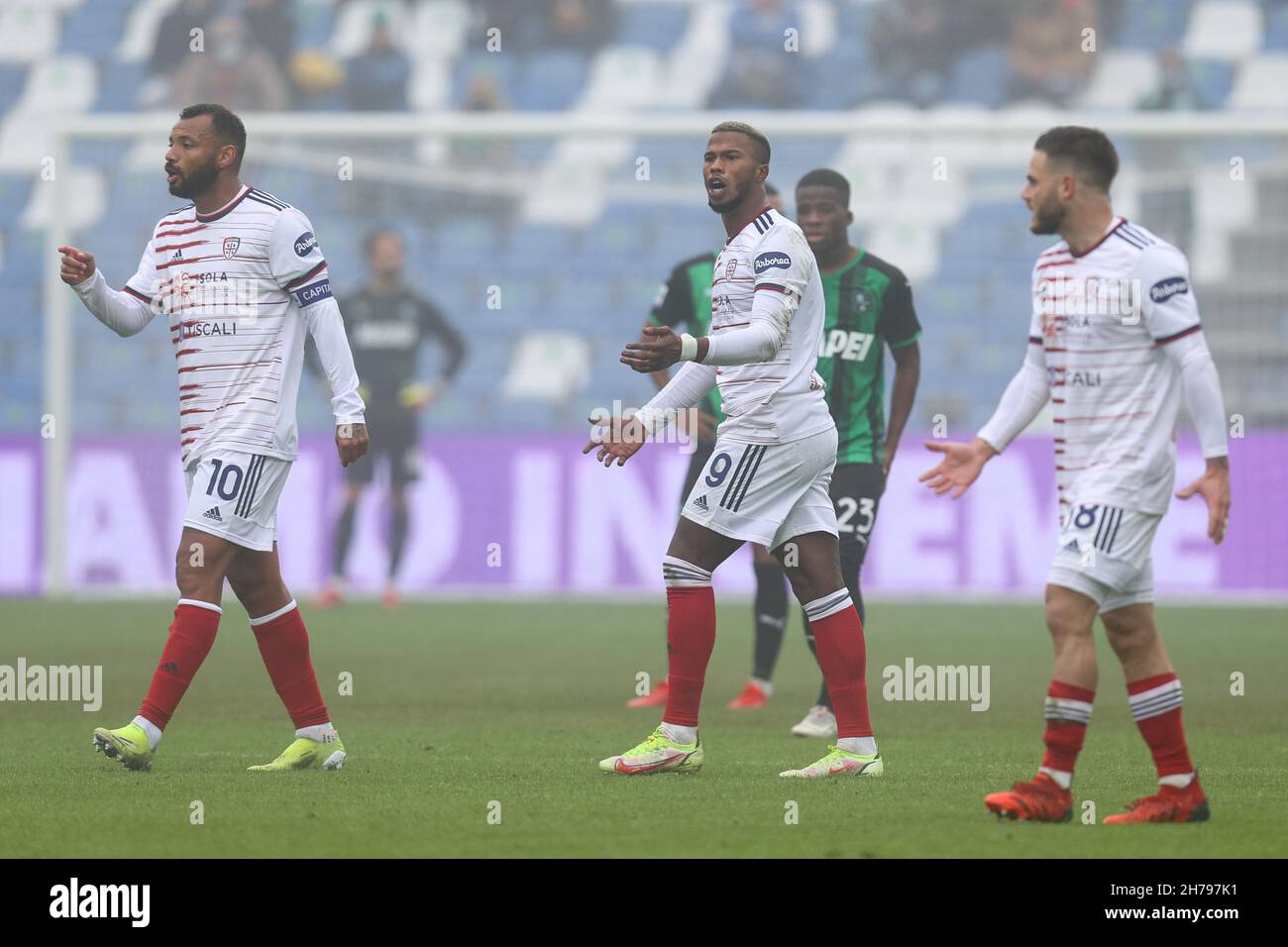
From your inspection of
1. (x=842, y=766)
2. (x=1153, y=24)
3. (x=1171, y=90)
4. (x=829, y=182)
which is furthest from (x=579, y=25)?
(x=842, y=766)

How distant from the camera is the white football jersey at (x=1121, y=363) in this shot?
533 centimetres

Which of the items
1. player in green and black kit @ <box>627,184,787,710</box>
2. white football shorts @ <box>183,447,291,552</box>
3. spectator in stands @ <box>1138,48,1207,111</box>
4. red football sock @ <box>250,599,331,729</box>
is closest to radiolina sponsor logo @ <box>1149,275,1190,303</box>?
white football shorts @ <box>183,447,291,552</box>

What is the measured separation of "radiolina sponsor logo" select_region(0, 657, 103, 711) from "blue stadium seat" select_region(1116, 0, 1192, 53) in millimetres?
15470

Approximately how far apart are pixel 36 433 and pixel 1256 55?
45.2 ft

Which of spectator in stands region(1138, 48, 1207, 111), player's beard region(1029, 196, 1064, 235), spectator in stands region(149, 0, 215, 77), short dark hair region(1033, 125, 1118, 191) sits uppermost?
spectator in stands region(149, 0, 215, 77)

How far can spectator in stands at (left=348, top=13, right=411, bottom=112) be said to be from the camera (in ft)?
69.1

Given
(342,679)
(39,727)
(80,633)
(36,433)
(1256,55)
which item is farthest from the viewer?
(1256,55)

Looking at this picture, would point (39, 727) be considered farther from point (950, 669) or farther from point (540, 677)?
point (950, 669)

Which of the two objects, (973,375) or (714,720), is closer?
(714,720)

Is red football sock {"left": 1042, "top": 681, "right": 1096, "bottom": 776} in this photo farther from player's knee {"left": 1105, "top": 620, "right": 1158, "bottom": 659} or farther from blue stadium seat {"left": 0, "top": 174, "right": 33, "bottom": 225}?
blue stadium seat {"left": 0, "top": 174, "right": 33, "bottom": 225}

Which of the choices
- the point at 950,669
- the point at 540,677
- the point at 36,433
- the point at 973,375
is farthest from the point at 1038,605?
the point at 36,433

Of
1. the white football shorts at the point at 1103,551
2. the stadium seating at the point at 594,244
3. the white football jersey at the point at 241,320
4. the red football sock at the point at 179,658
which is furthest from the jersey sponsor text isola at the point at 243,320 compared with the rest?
the stadium seating at the point at 594,244

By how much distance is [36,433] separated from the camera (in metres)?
16.8

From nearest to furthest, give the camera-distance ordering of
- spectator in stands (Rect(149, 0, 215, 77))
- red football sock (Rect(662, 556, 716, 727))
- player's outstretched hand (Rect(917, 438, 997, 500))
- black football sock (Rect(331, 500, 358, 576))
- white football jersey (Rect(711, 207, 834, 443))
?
player's outstretched hand (Rect(917, 438, 997, 500))
white football jersey (Rect(711, 207, 834, 443))
red football sock (Rect(662, 556, 716, 727))
black football sock (Rect(331, 500, 358, 576))
spectator in stands (Rect(149, 0, 215, 77))
